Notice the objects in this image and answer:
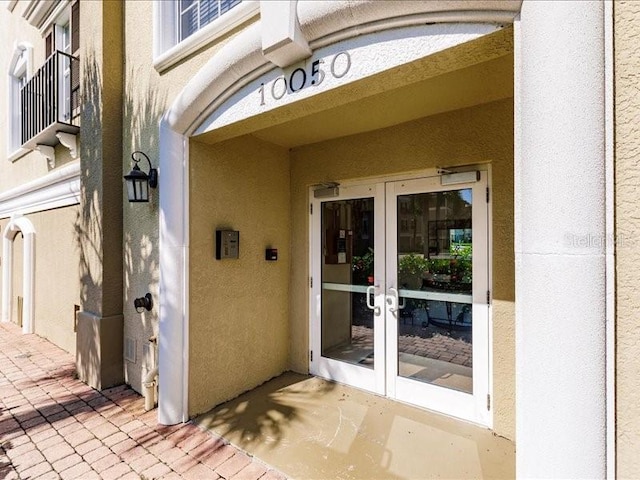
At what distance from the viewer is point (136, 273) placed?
467 centimetres

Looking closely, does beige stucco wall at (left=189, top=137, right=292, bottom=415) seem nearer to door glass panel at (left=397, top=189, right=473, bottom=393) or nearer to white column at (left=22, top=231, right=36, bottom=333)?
door glass panel at (left=397, top=189, right=473, bottom=393)

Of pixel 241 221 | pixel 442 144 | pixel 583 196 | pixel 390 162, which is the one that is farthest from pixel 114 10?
pixel 583 196

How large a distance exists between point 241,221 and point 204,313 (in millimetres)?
1277

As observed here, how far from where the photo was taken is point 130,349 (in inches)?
188

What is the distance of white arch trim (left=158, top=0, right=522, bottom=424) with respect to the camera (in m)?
2.45

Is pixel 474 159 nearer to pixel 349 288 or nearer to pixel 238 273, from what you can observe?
pixel 349 288

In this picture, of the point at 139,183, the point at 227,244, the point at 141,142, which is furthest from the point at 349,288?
the point at 141,142

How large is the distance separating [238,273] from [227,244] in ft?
1.57

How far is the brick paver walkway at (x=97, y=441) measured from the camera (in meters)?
3.10

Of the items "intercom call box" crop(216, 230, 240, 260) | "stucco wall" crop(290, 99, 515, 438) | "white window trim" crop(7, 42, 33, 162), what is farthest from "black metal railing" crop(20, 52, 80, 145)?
"stucco wall" crop(290, 99, 515, 438)

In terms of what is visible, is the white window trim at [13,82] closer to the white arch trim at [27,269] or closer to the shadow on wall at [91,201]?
the white arch trim at [27,269]

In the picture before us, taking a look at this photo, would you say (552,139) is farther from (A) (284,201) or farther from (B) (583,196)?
(A) (284,201)

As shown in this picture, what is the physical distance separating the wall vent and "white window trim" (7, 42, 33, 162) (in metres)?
6.30

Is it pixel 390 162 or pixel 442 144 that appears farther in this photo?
pixel 390 162
